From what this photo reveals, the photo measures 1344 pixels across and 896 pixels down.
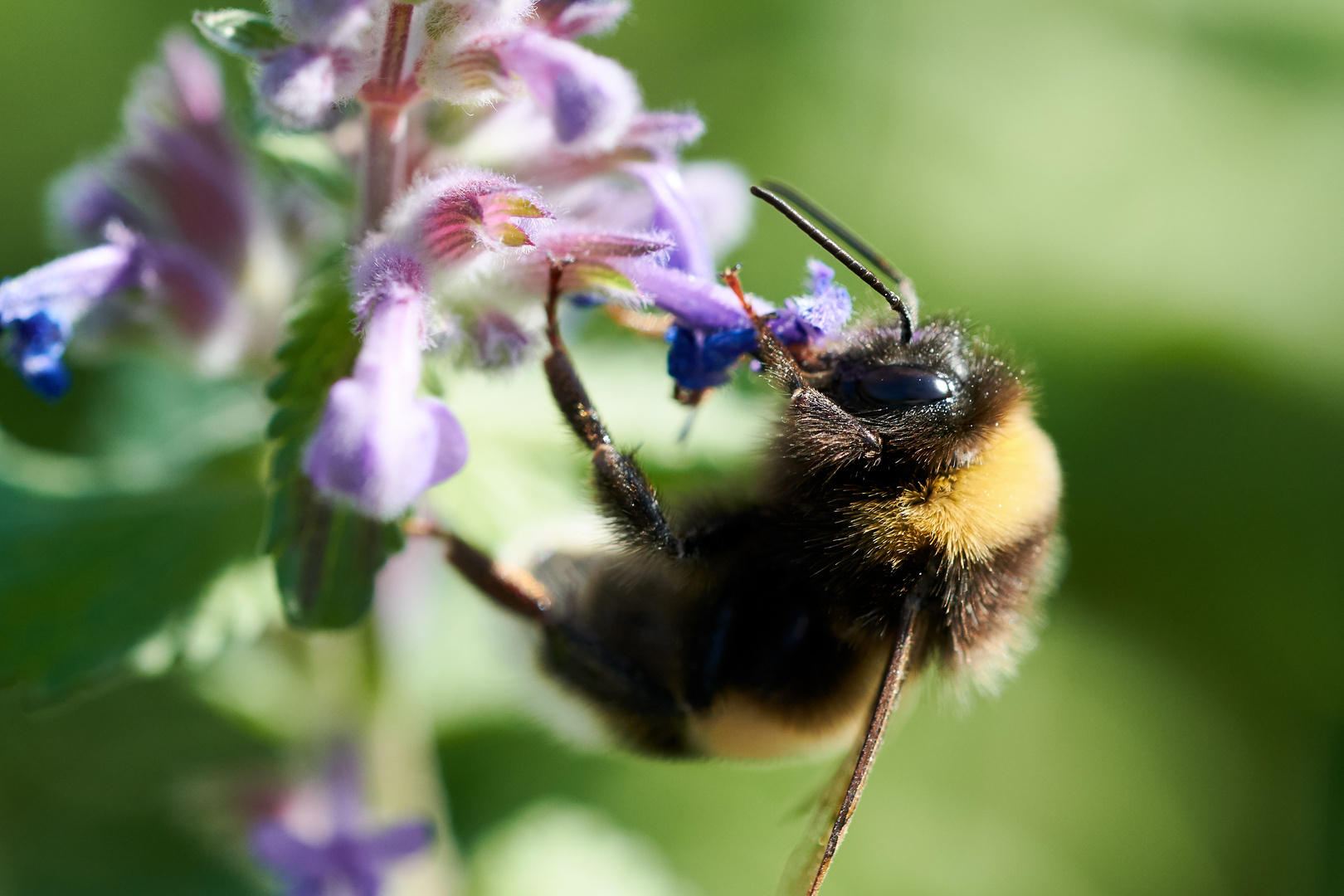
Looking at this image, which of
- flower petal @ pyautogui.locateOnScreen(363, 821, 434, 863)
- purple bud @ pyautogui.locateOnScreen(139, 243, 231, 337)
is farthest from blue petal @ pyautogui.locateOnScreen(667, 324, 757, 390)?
flower petal @ pyautogui.locateOnScreen(363, 821, 434, 863)

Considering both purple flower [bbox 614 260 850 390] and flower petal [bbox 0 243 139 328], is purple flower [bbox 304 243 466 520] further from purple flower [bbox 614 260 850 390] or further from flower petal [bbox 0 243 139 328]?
flower petal [bbox 0 243 139 328]

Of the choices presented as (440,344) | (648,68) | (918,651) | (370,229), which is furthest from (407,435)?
(648,68)

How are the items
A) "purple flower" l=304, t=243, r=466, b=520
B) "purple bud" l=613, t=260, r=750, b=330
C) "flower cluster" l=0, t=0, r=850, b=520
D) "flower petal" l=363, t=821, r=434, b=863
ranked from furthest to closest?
"flower petal" l=363, t=821, r=434, b=863
"purple bud" l=613, t=260, r=750, b=330
"flower cluster" l=0, t=0, r=850, b=520
"purple flower" l=304, t=243, r=466, b=520

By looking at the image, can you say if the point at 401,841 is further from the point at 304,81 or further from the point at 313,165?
the point at 304,81

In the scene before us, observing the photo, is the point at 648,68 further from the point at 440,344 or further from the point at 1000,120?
the point at 440,344

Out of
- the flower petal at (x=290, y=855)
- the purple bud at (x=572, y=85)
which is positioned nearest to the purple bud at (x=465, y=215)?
the purple bud at (x=572, y=85)

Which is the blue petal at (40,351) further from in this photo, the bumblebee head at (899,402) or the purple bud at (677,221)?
the bumblebee head at (899,402)
